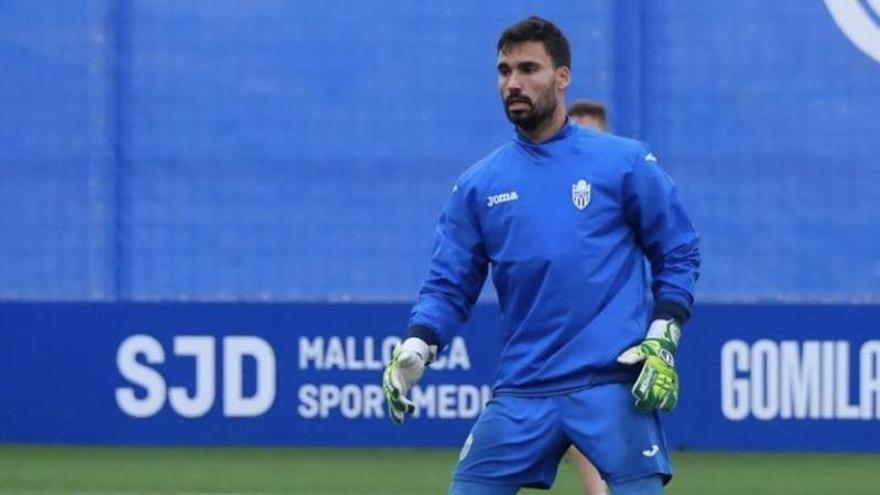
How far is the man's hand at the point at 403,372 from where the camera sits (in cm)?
628

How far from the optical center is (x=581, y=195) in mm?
6184

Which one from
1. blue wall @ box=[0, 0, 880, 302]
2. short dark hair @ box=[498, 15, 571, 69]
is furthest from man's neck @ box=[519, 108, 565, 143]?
blue wall @ box=[0, 0, 880, 302]

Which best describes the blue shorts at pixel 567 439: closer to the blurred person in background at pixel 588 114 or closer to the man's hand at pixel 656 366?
the man's hand at pixel 656 366

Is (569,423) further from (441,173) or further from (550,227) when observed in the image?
(441,173)

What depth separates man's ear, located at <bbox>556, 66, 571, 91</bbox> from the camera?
623 cm

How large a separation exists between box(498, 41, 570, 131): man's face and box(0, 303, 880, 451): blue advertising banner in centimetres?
697

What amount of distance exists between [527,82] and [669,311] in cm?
74

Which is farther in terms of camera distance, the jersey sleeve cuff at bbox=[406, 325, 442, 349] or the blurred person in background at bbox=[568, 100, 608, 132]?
the blurred person in background at bbox=[568, 100, 608, 132]

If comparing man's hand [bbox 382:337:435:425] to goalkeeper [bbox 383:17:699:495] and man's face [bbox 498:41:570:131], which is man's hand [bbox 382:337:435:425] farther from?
Answer: man's face [bbox 498:41:570:131]

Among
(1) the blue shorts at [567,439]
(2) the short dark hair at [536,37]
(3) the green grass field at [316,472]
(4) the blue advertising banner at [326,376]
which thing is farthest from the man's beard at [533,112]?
(4) the blue advertising banner at [326,376]

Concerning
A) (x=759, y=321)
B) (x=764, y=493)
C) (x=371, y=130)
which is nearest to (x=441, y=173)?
(x=371, y=130)

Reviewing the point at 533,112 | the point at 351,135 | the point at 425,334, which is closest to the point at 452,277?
the point at 425,334

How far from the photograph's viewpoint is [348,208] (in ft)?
44.8

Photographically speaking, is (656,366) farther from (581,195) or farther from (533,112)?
(533,112)
